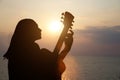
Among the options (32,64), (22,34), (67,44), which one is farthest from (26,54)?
(67,44)

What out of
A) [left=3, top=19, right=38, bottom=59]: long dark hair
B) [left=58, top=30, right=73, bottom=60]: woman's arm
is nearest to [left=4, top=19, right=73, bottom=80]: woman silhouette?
[left=3, top=19, right=38, bottom=59]: long dark hair

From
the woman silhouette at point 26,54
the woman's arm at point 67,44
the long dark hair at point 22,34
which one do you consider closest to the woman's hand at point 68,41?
the woman's arm at point 67,44

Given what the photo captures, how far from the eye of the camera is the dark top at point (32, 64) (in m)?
6.11

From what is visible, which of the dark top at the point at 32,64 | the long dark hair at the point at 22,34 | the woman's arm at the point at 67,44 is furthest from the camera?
the woman's arm at the point at 67,44

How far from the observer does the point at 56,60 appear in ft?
20.4

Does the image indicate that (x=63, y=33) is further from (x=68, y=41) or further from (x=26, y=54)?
(x=26, y=54)

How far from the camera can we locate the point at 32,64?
6.21 m

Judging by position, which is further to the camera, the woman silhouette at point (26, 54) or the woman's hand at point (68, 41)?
the woman's hand at point (68, 41)

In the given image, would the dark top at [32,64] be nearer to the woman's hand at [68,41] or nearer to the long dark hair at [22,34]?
the long dark hair at [22,34]

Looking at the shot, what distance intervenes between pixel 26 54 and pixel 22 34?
38cm

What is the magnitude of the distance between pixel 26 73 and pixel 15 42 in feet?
1.99

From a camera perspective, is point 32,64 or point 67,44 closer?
point 32,64

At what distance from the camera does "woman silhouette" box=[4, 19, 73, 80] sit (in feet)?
20.3

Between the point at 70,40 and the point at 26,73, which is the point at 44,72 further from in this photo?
the point at 70,40
